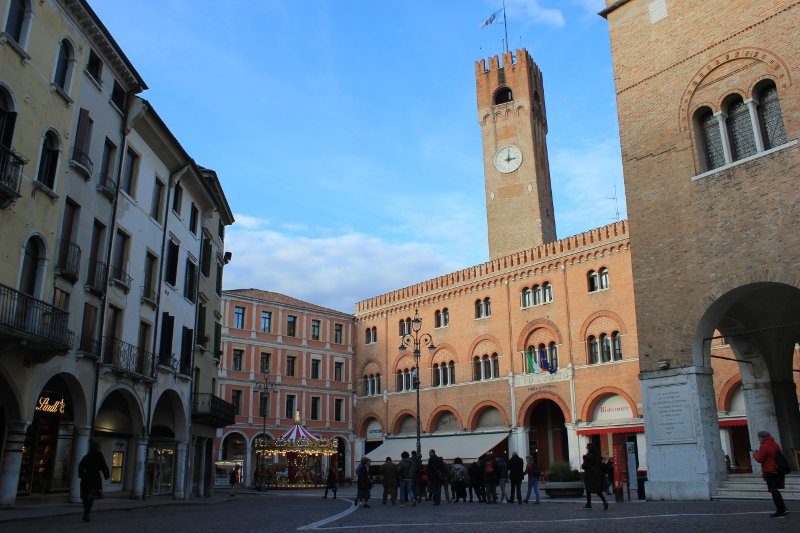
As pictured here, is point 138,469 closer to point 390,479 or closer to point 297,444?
point 390,479

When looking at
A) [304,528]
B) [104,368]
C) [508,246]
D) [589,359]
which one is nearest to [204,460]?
[104,368]

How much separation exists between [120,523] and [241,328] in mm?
35137

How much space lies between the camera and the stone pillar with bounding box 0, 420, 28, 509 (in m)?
13.7

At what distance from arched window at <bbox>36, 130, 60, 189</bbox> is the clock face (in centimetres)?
3797

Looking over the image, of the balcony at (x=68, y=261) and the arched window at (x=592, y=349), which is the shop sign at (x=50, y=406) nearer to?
the balcony at (x=68, y=261)

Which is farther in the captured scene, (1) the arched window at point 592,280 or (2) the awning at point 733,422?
(1) the arched window at point 592,280

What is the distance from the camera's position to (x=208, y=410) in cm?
2564

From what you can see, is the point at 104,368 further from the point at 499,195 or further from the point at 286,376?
the point at 499,195

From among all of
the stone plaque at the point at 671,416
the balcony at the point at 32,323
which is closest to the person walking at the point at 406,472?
the stone plaque at the point at 671,416

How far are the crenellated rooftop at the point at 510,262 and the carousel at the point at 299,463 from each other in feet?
42.9

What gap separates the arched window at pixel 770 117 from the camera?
50.5ft

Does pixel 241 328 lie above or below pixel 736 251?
above

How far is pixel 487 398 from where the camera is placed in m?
40.4

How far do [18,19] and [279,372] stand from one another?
35.4 meters
